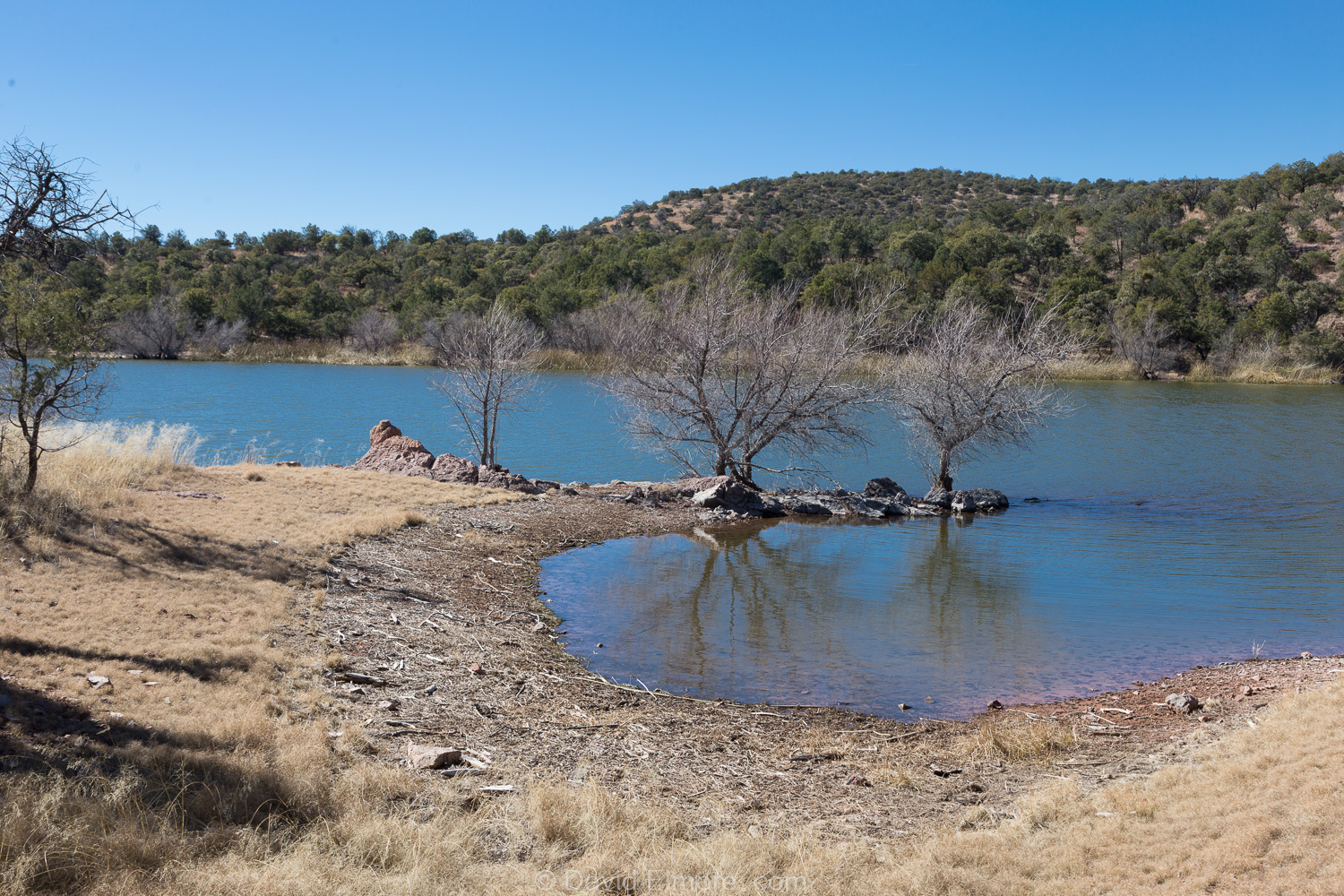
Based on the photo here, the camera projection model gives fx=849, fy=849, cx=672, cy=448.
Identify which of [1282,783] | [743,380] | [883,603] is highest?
[743,380]

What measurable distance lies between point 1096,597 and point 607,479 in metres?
14.7

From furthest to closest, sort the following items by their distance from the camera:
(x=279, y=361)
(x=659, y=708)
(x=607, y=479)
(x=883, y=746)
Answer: (x=279, y=361)
(x=607, y=479)
(x=659, y=708)
(x=883, y=746)

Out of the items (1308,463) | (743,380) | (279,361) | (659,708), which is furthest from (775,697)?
(279,361)

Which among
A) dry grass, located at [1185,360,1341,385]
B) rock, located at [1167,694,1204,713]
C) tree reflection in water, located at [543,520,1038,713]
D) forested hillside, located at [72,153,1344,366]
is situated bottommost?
tree reflection in water, located at [543,520,1038,713]

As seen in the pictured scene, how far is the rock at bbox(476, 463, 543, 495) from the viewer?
20672mm

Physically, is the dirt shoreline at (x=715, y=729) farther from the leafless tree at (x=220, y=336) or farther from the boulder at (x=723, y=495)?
the leafless tree at (x=220, y=336)

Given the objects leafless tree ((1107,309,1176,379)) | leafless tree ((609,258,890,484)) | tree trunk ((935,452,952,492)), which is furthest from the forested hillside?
leafless tree ((609,258,890,484))

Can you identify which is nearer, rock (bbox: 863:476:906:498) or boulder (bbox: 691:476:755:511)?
boulder (bbox: 691:476:755:511)

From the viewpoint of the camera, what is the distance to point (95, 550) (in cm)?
973

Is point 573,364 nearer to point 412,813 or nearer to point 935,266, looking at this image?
point 935,266

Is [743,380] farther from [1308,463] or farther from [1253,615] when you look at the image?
[1308,463]

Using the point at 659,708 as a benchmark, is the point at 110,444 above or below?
above

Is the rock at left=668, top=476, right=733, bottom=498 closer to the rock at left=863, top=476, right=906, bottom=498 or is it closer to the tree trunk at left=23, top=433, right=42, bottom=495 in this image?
the rock at left=863, top=476, right=906, bottom=498

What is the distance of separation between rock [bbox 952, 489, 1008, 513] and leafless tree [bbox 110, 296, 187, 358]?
70.6 m
